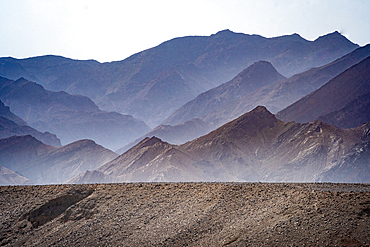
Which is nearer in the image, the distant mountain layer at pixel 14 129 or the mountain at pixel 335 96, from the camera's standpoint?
the mountain at pixel 335 96

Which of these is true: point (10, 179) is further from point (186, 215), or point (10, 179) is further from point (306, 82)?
point (306, 82)

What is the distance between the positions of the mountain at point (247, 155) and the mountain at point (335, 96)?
2751 cm

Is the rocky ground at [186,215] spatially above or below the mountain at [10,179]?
below

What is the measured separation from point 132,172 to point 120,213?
79.4 m

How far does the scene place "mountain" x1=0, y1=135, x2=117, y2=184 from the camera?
429ft

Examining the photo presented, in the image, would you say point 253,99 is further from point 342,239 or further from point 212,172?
point 342,239

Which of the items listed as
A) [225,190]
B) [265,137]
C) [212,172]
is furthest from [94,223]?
[265,137]

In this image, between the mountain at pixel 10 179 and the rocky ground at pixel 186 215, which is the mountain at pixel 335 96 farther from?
the rocky ground at pixel 186 215

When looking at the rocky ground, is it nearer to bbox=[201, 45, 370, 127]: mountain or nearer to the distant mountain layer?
the distant mountain layer

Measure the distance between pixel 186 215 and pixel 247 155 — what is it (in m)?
79.5

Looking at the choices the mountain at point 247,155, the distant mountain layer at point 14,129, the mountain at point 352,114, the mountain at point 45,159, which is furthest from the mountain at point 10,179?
the mountain at point 352,114

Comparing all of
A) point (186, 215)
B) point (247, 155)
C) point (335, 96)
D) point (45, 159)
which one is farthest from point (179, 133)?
point (186, 215)

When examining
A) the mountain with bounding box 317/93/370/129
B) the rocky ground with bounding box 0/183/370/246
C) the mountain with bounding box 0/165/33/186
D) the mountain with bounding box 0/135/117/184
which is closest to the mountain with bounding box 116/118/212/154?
the mountain with bounding box 0/135/117/184

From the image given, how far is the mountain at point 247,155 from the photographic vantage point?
83562 mm
